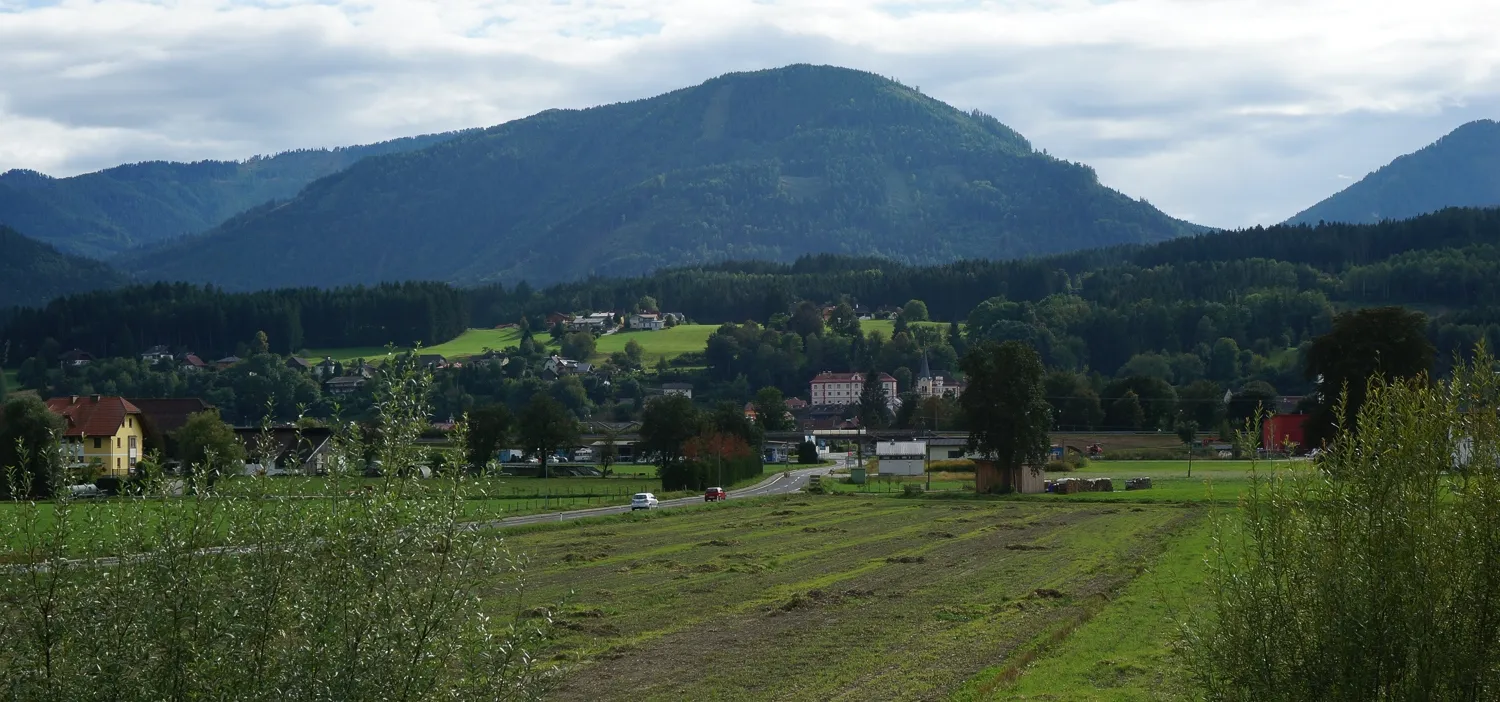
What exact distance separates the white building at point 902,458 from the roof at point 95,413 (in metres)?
54.3

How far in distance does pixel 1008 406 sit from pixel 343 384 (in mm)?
125273

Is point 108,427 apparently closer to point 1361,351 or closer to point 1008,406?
point 1008,406

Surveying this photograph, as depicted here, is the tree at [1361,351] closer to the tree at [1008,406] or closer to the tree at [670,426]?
the tree at [1008,406]

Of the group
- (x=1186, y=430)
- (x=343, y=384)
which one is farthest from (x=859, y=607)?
(x=343, y=384)

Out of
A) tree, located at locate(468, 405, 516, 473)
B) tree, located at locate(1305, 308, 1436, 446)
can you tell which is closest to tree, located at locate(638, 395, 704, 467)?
tree, located at locate(468, 405, 516, 473)

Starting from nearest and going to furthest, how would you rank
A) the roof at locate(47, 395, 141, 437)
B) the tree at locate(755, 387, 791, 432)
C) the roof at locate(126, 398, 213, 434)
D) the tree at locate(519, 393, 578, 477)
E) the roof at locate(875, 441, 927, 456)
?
the roof at locate(47, 395, 141, 437) → the tree at locate(519, 393, 578, 477) → the roof at locate(875, 441, 927, 456) → the roof at locate(126, 398, 213, 434) → the tree at locate(755, 387, 791, 432)

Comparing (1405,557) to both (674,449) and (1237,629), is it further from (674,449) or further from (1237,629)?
(674,449)

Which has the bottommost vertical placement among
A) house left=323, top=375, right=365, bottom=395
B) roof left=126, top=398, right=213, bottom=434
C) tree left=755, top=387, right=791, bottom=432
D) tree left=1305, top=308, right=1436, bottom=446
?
tree left=755, top=387, right=791, bottom=432

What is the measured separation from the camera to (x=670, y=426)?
113250 millimetres

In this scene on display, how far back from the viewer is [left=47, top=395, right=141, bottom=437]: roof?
102 metres

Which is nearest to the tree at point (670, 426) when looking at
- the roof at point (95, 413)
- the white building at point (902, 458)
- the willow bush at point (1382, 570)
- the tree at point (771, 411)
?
the white building at point (902, 458)

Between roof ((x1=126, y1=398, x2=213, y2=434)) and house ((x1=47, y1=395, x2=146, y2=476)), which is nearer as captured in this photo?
house ((x1=47, y1=395, x2=146, y2=476))

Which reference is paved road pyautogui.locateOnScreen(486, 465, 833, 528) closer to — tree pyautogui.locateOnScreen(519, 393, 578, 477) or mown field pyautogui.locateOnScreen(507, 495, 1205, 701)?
mown field pyautogui.locateOnScreen(507, 495, 1205, 701)

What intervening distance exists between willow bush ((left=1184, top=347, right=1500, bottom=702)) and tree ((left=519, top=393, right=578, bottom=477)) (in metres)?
96.4
